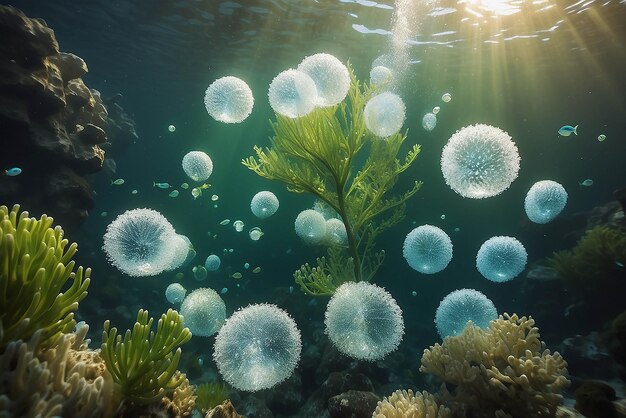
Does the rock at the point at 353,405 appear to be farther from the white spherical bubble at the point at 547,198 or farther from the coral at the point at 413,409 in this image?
the white spherical bubble at the point at 547,198

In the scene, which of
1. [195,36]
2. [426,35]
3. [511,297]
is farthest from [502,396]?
[195,36]

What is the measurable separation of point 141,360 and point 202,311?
5.26 m

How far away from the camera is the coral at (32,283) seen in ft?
7.97

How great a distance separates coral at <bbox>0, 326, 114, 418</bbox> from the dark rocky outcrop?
27.3 ft

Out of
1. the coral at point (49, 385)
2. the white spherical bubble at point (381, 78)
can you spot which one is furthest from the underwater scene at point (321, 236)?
the white spherical bubble at point (381, 78)

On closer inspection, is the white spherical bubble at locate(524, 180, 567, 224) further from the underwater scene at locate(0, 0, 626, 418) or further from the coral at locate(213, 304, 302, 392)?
the coral at locate(213, 304, 302, 392)

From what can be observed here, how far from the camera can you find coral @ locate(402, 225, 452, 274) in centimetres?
759

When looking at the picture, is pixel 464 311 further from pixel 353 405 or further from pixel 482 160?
pixel 482 160

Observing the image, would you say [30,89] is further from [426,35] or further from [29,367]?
[426,35]

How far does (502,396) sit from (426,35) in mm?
18883

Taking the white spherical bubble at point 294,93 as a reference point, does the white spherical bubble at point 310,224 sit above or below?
below

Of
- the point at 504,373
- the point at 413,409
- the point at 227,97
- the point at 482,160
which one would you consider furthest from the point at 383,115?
the point at 413,409

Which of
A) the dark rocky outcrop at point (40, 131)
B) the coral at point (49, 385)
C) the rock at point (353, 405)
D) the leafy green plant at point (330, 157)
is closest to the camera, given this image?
the coral at point (49, 385)

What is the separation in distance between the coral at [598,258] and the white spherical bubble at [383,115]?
6.84m
